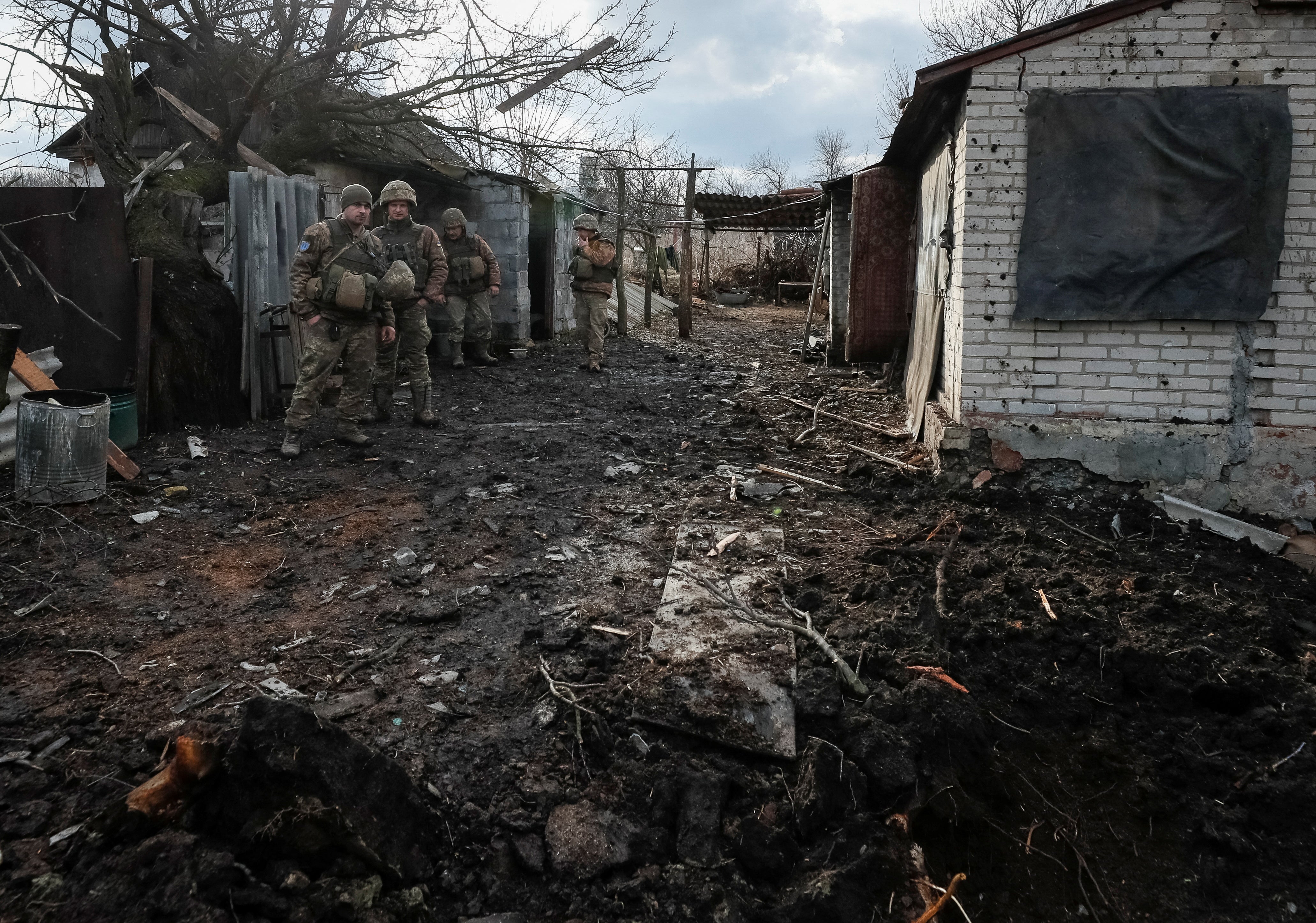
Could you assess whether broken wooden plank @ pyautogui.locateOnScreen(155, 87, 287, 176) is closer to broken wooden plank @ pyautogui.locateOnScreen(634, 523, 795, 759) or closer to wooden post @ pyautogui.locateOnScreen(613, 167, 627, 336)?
wooden post @ pyautogui.locateOnScreen(613, 167, 627, 336)

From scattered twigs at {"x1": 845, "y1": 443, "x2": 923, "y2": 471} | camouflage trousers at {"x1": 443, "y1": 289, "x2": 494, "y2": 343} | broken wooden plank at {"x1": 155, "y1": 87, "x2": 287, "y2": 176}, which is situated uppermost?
broken wooden plank at {"x1": 155, "y1": 87, "x2": 287, "y2": 176}

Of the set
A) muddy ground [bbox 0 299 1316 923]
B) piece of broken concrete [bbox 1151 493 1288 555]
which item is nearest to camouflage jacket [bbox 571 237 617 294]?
muddy ground [bbox 0 299 1316 923]

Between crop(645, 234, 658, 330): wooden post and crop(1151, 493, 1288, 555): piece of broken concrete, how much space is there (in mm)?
12401

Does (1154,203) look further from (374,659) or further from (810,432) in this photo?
(374,659)

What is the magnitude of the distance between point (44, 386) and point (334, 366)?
1.72 m

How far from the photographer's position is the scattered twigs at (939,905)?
2223mm

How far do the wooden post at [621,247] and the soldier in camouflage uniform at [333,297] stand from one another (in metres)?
7.85

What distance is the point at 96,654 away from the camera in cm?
331

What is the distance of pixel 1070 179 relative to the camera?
495 cm

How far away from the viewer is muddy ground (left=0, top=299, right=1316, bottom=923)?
221cm

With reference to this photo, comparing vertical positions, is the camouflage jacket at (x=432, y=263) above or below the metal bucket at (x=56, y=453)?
above

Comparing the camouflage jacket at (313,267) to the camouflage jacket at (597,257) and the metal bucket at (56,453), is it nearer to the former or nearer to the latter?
the metal bucket at (56,453)

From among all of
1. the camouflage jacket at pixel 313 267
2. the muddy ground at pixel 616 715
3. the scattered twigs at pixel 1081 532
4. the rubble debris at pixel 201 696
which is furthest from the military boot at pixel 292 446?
the scattered twigs at pixel 1081 532

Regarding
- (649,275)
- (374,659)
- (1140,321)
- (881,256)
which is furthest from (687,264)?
(374,659)
